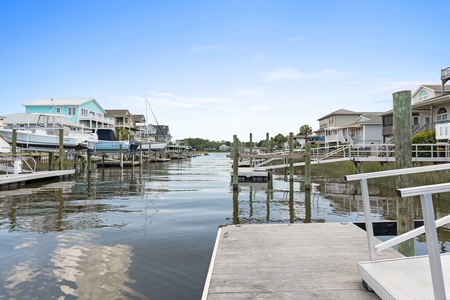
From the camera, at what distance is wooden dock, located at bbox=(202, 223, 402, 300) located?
4.00 metres

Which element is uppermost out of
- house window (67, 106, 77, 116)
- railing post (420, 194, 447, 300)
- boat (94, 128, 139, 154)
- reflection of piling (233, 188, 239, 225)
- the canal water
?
house window (67, 106, 77, 116)

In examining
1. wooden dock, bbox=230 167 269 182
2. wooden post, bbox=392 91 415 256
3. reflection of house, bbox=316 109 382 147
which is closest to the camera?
wooden post, bbox=392 91 415 256

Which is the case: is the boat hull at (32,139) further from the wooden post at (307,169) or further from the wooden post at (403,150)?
the wooden post at (403,150)

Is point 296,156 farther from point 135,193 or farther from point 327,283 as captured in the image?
point 327,283

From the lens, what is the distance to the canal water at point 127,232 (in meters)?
5.81

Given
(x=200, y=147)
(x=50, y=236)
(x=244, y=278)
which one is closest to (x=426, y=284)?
(x=244, y=278)

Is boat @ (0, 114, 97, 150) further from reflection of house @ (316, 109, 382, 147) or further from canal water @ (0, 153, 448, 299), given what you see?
reflection of house @ (316, 109, 382, 147)

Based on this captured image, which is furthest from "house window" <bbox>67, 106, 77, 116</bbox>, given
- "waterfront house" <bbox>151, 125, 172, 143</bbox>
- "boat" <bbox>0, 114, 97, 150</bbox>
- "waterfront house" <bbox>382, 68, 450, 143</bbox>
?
"waterfront house" <bbox>382, 68, 450, 143</bbox>

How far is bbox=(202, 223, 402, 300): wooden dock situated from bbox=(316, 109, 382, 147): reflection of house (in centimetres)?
3436

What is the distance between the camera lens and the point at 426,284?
134 inches

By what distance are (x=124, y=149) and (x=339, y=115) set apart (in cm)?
3923

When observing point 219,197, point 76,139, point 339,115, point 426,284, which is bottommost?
point 219,197

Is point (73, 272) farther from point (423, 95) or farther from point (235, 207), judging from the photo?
point (423, 95)

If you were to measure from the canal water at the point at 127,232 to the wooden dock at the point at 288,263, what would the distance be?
3.33 ft
